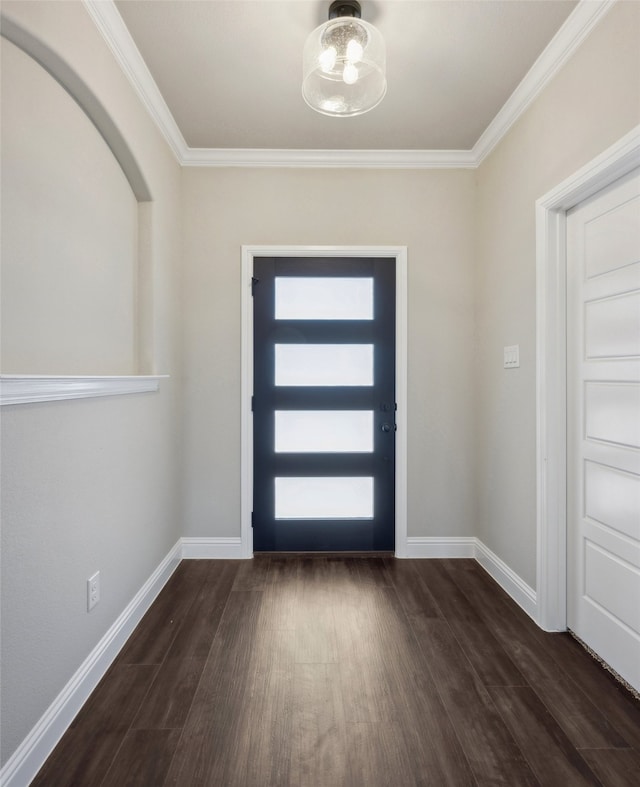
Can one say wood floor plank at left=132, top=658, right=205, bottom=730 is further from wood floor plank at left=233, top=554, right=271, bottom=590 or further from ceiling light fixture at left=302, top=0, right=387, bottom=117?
ceiling light fixture at left=302, top=0, right=387, bottom=117

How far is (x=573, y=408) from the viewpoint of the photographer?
6.90 feet

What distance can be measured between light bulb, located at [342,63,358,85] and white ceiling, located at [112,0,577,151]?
25cm

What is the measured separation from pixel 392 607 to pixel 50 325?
2.08 m

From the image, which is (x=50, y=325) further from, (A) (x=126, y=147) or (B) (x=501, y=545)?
(B) (x=501, y=545)

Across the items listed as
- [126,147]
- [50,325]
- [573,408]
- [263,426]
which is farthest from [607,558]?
[126,147]

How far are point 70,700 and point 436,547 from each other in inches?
87.8

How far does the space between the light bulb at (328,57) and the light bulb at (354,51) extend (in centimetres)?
6

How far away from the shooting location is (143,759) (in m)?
1.42

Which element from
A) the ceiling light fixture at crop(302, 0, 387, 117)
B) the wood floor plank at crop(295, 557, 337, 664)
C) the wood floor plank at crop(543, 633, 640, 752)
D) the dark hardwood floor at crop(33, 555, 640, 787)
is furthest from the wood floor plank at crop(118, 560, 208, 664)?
the ceiling light fixture at crop(302, 0, 387, 117)

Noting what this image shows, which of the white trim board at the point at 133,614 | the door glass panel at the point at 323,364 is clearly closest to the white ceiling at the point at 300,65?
the door glass panel at the point at 323,364

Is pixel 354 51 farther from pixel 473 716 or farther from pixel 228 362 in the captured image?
pixel 473 716

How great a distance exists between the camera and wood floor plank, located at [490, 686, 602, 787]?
1.37 m

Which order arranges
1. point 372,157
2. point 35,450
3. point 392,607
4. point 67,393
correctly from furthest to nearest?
1. point 372,157
2. point 392,607
3. point 67,393
4. point 35,450

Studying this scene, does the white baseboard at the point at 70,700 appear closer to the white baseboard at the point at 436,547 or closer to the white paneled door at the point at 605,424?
the white baseboard at the point at 436,547
